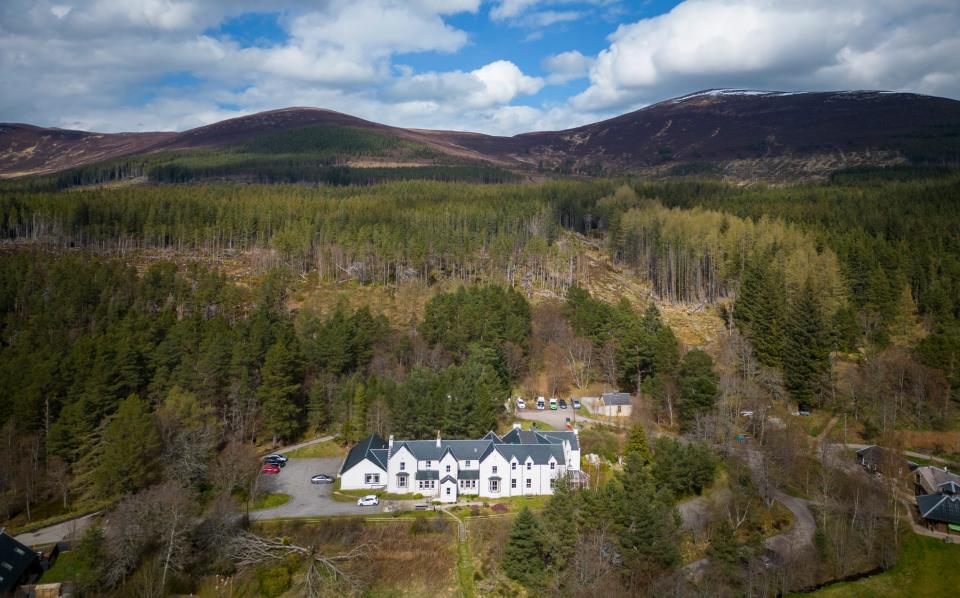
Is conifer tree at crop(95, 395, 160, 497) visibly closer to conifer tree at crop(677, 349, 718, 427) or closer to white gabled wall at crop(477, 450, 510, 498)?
white gabled wall at crop(477, 450, 510, 498)

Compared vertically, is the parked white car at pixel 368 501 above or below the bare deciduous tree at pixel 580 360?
below

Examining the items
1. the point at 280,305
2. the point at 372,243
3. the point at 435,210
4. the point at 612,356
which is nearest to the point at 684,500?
the point at 612,356

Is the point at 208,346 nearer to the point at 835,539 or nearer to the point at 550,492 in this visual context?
the point at 550,492

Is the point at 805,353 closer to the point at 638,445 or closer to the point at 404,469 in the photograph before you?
the point at 638,445

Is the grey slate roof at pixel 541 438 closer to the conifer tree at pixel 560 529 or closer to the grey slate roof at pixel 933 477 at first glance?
the conifer tree at pixel 560 529

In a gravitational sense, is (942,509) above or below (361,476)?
below

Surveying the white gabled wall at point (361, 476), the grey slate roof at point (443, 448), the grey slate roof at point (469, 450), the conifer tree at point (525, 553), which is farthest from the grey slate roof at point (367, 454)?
the conifer tree at point (525, 553)

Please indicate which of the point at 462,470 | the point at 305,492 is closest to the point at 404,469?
the point at 462,470
